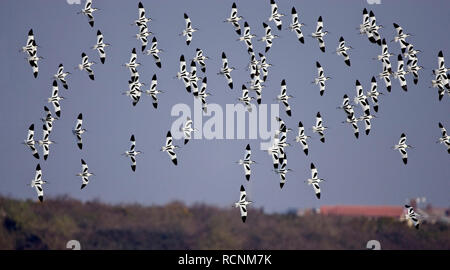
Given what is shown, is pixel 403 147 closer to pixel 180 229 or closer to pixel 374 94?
pixel 374 94

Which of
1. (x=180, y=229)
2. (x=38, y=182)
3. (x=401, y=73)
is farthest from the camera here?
(x=180, y=229)

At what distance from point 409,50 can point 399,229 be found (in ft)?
46.7

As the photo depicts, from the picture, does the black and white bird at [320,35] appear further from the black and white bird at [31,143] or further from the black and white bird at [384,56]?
the black and white bird at [31,143]

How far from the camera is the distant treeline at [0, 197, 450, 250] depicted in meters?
108

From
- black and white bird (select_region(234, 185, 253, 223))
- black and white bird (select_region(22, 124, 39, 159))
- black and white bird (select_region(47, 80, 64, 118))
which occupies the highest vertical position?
black and white bird (select_region(47, 80, 64, 118))

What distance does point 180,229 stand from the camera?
110m

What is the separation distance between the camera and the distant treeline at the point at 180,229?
108m

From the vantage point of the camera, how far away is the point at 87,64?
10269cm

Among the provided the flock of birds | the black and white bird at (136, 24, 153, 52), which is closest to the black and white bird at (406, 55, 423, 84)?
the flock of birds

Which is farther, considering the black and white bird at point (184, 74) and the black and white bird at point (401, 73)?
the black and white bird at point (401, 73)

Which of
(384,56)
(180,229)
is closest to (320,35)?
(384,56)

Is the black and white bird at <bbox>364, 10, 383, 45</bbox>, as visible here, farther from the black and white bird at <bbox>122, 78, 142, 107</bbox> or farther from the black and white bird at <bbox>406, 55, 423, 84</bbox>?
the black and white bird at <bbox>122, 78, 142, 107</bbox>

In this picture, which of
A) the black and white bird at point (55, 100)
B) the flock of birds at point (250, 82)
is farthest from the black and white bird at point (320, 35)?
the black and white bird at point (55, 100)
